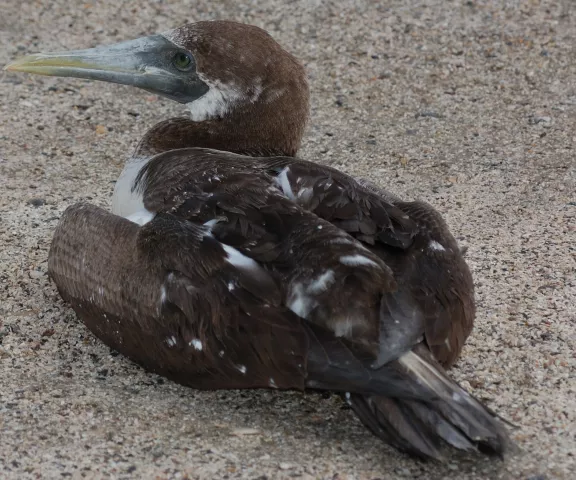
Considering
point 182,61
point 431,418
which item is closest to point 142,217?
point 182,61

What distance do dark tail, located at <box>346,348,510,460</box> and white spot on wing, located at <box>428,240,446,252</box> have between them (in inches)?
25.7

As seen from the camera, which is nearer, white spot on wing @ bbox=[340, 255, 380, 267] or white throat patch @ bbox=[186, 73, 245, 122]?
white spot on wing @ bbox=[340, 255, 380, 267]

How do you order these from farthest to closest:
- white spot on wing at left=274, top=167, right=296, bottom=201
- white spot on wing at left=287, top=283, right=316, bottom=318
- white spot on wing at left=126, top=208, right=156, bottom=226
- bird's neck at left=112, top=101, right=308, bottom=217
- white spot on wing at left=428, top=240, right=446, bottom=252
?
bird's neck at left=112, top=101, right=308, bottom=217
white spot on wing at left=126, top=208, right=156, bottom=226
white spot on wing at left=274, top=167, right=296, bottom=201
white spot on wing at left=428, top=240, right=446, bottom=252
white spot on wing at left=287, top=283, right=316, bottom=318

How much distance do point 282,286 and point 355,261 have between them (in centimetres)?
31

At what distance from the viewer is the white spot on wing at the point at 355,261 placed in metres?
4.37

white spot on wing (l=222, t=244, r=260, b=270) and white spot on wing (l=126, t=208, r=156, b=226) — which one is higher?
white spot on wing (l=222, t=244, r=260, b=270)

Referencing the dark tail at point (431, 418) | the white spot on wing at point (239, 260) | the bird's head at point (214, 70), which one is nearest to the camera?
the dark tail at point (431, 418)

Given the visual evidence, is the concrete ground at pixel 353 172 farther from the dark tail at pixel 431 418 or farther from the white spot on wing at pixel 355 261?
the white spot on wing at pixel 355 261

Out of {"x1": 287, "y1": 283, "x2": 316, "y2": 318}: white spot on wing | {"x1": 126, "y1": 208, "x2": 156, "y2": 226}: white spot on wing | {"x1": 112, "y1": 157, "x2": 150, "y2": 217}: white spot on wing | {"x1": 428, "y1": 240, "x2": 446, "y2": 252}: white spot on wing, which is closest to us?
{"x1": 287, "y1": 283, "x2": 316, "y2": 318}: white spot on wing

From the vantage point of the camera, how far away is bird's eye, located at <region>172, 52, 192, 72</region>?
585 cm

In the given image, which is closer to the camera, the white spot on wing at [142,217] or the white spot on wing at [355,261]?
the white spot on wing at [355,261]

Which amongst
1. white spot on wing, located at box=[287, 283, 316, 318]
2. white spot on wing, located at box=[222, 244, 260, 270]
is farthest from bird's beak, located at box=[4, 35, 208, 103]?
white spot on wing, located at box=[287, 283, 316, 318]

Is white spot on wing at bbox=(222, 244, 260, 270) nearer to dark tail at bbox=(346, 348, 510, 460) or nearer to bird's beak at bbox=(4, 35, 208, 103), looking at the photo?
dark tail at bbox=(346, 348, 510, 460)

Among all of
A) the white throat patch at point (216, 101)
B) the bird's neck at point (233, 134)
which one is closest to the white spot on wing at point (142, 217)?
the bird's neck at point (233, 134)
